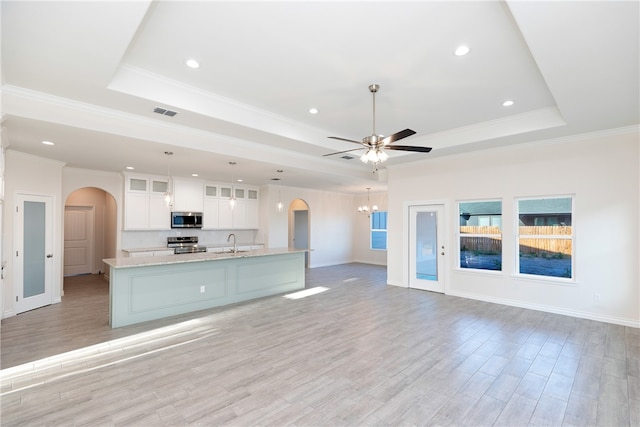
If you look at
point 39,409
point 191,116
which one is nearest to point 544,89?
point 191,116

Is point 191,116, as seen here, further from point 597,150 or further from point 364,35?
point 597,150

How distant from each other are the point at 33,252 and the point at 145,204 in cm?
238

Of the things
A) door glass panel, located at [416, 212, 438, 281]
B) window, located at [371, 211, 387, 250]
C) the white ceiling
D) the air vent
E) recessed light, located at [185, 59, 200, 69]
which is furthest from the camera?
window, located at [371, 211, 387, 250]

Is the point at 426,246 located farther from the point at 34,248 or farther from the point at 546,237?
the point at 34,248

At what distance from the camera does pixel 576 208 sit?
4.95 m

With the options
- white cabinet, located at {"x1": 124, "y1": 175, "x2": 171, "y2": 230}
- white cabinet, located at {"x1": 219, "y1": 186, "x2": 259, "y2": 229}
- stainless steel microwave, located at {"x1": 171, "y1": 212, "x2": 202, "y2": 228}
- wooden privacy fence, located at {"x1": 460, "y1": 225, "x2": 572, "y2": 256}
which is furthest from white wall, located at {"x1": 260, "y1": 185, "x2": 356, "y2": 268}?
wooden privacy fence, located at {"x1": 460, "y1": 225, "x2": 572, "y2": 256}

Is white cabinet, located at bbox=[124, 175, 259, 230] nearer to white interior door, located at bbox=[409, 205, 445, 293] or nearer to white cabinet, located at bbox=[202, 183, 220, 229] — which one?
white cabinet, located at bbox=[202, 183, 220, 229]

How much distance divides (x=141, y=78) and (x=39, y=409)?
10.7ft

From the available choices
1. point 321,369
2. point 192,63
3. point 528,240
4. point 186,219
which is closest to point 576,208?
point 528,240

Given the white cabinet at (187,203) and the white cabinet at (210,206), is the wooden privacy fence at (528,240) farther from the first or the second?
the white cabinet at (210,206)

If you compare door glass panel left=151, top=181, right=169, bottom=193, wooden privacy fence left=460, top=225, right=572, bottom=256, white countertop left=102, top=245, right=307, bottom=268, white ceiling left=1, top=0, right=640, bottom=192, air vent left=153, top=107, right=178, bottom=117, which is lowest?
white countertop left=102, top=245, right=307, bottom=268

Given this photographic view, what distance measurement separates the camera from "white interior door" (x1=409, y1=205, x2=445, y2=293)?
6.55m

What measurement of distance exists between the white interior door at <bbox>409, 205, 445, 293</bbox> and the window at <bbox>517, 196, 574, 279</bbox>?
145cm

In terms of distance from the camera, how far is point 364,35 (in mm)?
2750
